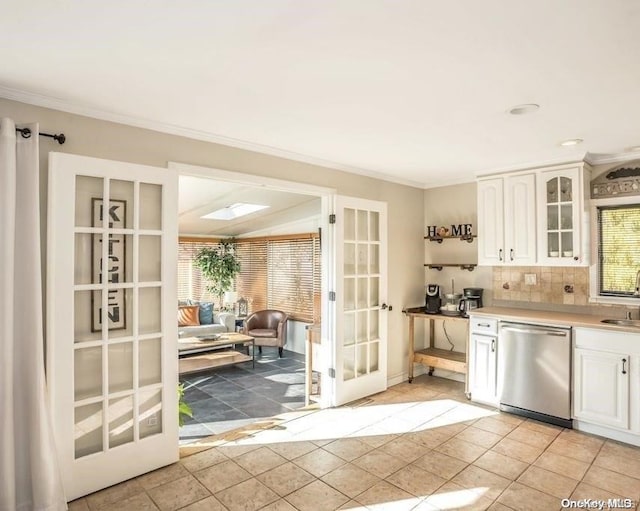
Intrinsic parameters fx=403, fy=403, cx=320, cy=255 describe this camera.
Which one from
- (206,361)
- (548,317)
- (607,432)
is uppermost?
(548,317)

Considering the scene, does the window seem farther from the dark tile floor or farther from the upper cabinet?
the upper cabinet

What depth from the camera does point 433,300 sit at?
4.51m

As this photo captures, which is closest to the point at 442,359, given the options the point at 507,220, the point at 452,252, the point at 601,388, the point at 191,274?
the point at 452,252

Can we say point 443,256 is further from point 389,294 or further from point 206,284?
point 206,284

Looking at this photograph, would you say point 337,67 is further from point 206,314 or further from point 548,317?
point 206,314

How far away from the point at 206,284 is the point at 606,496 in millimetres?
6937

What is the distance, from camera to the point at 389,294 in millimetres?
4484

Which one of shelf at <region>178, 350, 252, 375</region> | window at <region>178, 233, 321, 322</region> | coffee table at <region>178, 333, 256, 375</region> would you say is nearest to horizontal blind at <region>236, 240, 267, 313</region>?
window at <region>178, 233, 321, 322</region>

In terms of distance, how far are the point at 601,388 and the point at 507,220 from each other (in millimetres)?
1657

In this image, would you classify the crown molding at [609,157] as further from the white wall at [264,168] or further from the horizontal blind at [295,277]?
the horizontal blind at [295,277]

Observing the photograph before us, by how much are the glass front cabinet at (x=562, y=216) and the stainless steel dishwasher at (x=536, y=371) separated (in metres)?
0.69

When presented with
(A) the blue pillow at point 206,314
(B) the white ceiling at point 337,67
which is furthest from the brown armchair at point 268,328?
(B) the white ceiling at point 337,67

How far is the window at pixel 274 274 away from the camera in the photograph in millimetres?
6715

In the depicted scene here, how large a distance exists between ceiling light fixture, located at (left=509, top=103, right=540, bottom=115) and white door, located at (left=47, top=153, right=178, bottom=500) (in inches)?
88.4
